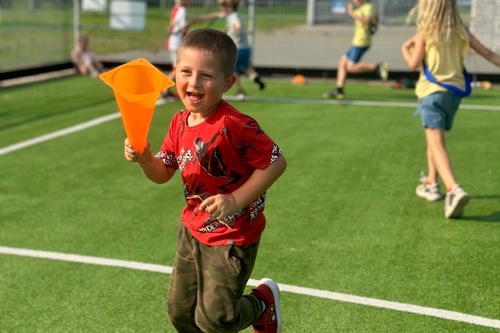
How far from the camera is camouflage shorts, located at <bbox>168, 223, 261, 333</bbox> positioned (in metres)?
3.60

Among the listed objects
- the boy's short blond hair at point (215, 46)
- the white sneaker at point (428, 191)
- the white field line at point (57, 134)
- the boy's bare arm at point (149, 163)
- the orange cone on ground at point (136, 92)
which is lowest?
the white field line at point (57, 134)

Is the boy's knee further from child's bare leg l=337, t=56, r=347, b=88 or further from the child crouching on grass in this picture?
child's bare leg l=337, t=56, r=347, b=88

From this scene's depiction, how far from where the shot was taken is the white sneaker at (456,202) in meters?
6.22

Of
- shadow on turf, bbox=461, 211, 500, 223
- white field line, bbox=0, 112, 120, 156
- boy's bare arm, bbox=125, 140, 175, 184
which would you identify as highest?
boy's bare arm, bbox=125, 140, 175, 184

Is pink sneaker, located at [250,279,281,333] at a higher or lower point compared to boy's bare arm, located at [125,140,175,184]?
lower

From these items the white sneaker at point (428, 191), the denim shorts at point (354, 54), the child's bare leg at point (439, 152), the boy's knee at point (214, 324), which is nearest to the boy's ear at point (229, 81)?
the boy's knee at point (214, 324)

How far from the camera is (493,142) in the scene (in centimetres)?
934

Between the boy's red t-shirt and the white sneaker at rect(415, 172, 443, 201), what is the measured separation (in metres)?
3.59

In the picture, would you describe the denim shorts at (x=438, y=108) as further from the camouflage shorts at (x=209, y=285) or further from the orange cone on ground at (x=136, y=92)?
the orange cone on ground at (x=136, y=92)

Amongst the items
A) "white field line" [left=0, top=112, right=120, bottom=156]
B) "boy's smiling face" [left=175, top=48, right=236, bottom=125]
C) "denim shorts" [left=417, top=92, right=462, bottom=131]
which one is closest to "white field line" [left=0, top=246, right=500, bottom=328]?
"boy's smiling face" [left=175, top=48, right=236, bottom=125]

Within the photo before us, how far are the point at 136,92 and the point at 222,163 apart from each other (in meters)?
0.51

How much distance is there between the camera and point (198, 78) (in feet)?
11.2

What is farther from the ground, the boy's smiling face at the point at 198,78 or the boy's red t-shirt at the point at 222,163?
the boy's smiling face at the point at 198,78

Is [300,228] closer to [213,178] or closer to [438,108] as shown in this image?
[438,108]
